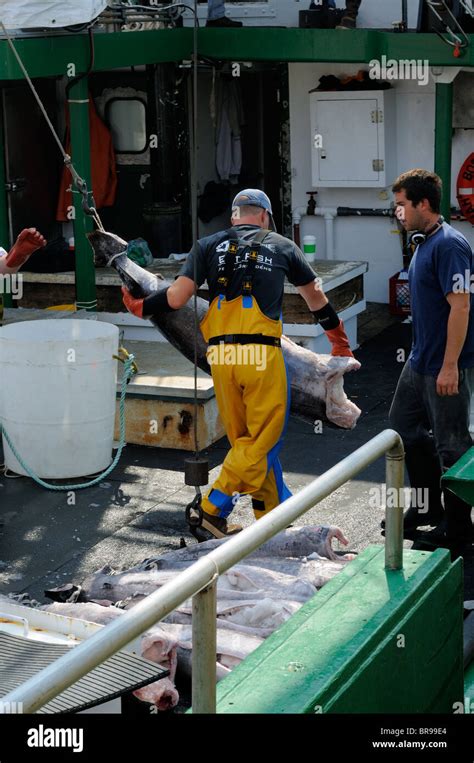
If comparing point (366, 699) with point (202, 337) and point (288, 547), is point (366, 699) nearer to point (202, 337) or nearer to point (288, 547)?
→ point (288, 547)

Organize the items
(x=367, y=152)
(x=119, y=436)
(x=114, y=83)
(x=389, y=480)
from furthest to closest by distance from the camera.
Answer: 1. (x=114, y=83)
2. (x=367, y=152)
3. (x=119, y=436)
4. (x=389, y=480)

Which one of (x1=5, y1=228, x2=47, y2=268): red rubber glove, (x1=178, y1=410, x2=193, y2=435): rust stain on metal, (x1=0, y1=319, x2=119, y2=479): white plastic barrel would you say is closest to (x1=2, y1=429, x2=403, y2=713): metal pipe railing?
(x1=5, y1=228, x2=47, y2=268): red rubber glove

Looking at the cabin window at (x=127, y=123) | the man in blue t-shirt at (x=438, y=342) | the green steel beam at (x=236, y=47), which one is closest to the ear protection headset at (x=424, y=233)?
the man in blue t-shirt at (x=438, y=342)

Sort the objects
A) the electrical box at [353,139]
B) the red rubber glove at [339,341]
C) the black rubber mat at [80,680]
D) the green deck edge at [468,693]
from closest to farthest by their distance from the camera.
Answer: the black rubber mat at [80,680], the green deck edge at [468,693], the red rubber glove at [339,341], the electrical box at [353,139]

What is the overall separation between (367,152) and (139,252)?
2957 millimetres

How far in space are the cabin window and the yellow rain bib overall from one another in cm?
778

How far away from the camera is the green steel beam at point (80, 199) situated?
35.7ft

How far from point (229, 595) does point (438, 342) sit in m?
2.03

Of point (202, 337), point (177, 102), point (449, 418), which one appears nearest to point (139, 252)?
point (177, 102)

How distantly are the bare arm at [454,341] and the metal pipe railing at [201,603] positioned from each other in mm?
2824

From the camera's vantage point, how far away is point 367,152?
43.6 ft

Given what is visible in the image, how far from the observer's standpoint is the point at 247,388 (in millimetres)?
6984

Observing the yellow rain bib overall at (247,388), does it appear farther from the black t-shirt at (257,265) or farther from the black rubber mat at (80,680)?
the black rubber mat at (80,680)

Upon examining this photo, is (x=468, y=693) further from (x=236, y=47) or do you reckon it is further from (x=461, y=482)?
(x=236, y=47)
